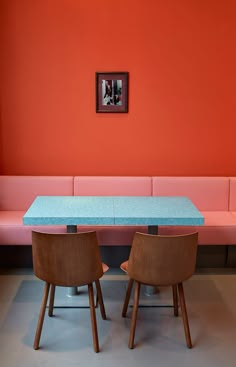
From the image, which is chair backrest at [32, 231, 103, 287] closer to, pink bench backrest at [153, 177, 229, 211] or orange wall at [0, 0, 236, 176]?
pink bench backrest at [153, 177, 229, 211]

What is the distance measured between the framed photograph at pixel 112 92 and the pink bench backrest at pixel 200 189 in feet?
2.89

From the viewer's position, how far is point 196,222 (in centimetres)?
231

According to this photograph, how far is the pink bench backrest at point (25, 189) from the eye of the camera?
3.49 m

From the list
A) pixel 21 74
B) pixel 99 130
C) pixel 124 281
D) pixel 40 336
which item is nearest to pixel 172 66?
pixel 99 130

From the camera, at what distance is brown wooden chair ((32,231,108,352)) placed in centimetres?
197

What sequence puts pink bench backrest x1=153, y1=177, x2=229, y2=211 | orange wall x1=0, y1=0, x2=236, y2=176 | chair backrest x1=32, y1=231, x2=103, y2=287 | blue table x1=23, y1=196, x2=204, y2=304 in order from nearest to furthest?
chair backrest x1=32, y1=231, x2=103, y2=287 < blue table x1=23, y1=196, x2=204, y2=304 < orange wall x1=0, y1=0, x2=236, y2=176 < pink bench backrest x1=153, y1=177, x2=229, y2=211

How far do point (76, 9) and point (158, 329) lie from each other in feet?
10.1

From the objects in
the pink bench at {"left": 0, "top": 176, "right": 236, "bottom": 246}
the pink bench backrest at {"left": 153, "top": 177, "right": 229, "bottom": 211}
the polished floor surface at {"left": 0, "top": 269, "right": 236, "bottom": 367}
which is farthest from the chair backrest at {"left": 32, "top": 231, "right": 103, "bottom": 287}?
the pink bench backrest at {"left": 153, "top": 177, "right": 229, "bottom": 211}

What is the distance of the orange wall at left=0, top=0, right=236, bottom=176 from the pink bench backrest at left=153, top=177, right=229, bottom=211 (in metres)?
0.21

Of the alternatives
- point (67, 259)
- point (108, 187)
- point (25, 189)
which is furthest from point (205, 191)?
point (67, 259)

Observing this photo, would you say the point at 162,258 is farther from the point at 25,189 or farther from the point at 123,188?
the point at 25,189

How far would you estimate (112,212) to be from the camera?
2.42 metres

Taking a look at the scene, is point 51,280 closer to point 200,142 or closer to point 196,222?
point 196,222

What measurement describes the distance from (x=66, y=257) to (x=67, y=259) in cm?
1
